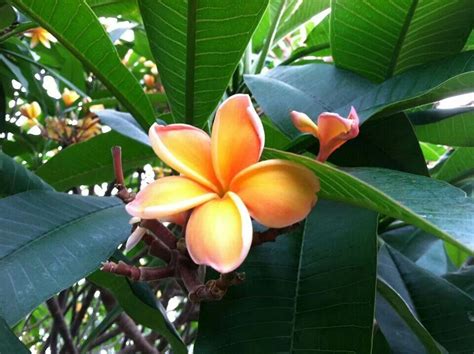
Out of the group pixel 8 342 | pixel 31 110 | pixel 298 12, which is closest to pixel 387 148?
pixel 8 342

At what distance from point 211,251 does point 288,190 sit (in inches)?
2.8

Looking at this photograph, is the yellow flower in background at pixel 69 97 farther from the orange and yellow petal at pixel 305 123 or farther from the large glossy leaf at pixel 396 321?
the orange and yellow petal at pixel 305 123

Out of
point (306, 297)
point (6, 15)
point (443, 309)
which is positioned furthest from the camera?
point (6, 15)

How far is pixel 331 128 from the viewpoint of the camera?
0.42 metres

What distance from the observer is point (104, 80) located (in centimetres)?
66

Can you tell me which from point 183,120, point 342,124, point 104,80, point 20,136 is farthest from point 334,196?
point 20,136

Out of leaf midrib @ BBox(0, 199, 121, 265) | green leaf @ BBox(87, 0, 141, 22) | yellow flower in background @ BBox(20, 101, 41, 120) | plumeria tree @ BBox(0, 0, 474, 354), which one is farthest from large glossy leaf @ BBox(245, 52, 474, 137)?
yellow flower in background @ BBox(20, 101, 41, 120)

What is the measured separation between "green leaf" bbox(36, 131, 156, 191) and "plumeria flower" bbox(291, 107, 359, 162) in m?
0.47

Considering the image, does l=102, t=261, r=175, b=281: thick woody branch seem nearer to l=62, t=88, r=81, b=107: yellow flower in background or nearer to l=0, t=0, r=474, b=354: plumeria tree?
l=0, t=0, r=474, b=354: plumeria tree

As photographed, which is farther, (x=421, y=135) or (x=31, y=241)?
(x=421, y=135)

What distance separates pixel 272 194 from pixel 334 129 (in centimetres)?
7

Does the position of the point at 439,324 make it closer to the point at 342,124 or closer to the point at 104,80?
the point at 342,124

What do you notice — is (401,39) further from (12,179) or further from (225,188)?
(12,179)

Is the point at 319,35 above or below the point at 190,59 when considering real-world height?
below
